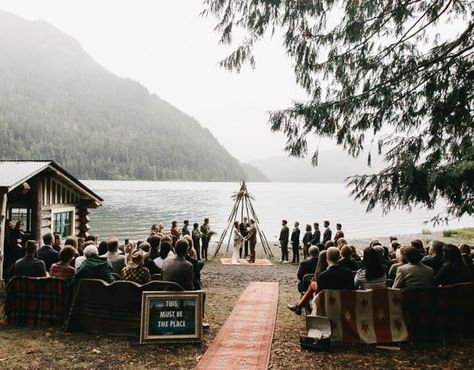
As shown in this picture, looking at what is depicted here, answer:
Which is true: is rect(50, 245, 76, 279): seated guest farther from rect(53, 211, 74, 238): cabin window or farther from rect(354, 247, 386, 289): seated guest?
rect(53, 211, 74, 238): cabin window

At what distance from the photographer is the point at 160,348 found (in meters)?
6.66

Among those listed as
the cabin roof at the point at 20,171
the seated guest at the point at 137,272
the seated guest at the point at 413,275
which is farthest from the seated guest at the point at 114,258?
the seated guest at the point at 413,275

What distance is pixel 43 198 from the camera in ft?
47.1

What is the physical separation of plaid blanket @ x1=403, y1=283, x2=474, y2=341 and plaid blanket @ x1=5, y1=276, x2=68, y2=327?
6.00 m

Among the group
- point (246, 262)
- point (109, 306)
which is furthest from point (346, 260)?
point (246, 262)

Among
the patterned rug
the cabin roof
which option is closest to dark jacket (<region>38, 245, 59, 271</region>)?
the cabin roof

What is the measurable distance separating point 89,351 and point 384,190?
539 centimetres

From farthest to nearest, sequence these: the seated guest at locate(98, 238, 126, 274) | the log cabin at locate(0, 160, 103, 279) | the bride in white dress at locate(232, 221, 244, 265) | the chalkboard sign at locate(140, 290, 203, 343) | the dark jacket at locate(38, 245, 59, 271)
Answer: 1. the bride in white dress at locate(232, 221, 244, 265)
2. the log cabin at locate(0, 160, 103, 279)
3. the dark jacket at locate(38, 245, 59, 271)
4. the seated guest at locate(98, 238, 126, 274)
5. the chalkboard sign at locate(140, 290, 203, 343)

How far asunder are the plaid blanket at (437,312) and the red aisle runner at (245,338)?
2.38m

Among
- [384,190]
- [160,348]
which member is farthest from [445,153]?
[160,348]

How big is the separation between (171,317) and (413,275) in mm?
4057

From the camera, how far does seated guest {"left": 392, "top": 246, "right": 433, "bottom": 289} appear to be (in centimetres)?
697

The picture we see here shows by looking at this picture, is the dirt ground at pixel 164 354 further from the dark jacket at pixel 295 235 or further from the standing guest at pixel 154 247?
the dark jacket at pixel 295 235

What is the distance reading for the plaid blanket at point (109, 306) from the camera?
7.13 m
